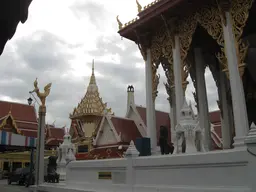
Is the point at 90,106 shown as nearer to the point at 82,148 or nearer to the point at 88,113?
the point at 88,113

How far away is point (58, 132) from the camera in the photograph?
37.0 meters

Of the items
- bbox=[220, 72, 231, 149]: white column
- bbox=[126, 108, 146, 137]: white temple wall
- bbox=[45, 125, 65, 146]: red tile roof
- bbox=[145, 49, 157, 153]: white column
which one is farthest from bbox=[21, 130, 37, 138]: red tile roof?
bbox=[220, 72, 231, 149]: white column

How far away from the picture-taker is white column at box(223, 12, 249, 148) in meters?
7.80

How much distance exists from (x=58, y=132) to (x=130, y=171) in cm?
3154

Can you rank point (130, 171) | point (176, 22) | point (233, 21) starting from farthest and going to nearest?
point (176, 22), point (233, 21), point (130, 171)

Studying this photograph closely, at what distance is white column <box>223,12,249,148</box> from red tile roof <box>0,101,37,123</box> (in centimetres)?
2379

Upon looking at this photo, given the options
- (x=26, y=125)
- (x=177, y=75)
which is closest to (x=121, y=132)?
(x=177, y=75)

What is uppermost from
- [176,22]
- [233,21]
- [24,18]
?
[176,22]

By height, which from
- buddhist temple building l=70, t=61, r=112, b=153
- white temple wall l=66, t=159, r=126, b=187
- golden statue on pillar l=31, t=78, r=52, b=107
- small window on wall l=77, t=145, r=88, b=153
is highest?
buddhist temple building l=70, t=61, r=112, b=153

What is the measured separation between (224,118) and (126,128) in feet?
22.5

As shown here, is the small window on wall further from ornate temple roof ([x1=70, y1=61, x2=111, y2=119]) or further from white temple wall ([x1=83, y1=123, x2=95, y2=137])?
ornate temple roof ([x1=70, y1=61, x2=111, y2=119])

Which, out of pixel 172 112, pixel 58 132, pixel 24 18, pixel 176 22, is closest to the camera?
pixel 24 18

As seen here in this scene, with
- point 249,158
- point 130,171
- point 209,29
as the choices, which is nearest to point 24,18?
point 249,158

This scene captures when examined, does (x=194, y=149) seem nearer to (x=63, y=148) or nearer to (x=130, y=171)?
(x=130, y=171)
